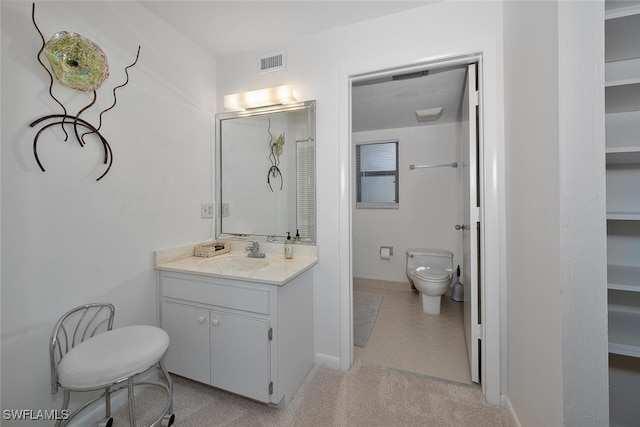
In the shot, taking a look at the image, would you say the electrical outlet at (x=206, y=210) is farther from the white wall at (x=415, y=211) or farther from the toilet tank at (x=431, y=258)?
the toilet tank at (x=431, y=258)

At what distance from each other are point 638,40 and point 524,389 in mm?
1599

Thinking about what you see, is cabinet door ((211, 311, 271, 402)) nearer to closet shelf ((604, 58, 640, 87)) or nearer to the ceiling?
the ceiling

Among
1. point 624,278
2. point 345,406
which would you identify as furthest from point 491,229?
point 345,406

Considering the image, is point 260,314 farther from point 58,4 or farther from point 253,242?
point 58,4

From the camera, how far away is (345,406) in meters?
1.40

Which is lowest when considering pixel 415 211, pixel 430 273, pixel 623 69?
pixel 430 273

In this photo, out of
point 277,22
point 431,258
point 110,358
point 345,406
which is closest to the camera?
point 110,358

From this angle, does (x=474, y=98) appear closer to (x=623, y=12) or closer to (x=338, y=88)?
(x=623, y=12)

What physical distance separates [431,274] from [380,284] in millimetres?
940

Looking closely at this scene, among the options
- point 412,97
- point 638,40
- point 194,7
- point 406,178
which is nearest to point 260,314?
point 194,7

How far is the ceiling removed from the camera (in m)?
1.53

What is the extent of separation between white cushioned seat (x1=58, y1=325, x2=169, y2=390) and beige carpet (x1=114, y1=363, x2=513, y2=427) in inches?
20.4

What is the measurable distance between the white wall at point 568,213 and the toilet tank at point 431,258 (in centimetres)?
187

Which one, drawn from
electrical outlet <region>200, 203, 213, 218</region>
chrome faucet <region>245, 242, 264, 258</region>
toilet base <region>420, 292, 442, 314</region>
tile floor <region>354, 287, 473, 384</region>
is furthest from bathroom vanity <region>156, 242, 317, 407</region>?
toilet base <region>420, 292, 442, 314</region>
